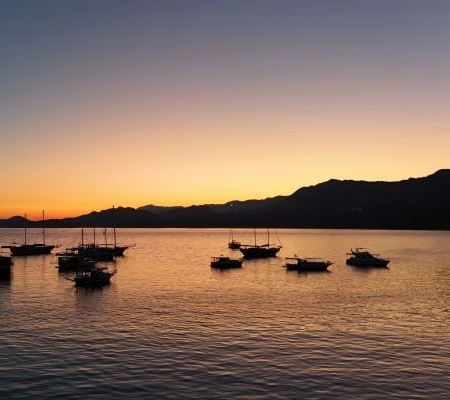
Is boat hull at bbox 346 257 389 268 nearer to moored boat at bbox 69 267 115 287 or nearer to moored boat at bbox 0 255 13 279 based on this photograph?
moored boat at bbox 69 267 115 287

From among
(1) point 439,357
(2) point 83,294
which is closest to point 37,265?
(2) point 83,294

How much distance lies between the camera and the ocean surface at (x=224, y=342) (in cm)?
4047

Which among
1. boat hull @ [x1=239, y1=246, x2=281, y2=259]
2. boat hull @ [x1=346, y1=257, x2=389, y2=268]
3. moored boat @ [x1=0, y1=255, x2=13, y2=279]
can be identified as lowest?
boat hull @ [x1=346, y1=257, x2=389, y2=268]

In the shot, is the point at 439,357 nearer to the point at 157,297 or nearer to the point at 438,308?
the point at 438,308

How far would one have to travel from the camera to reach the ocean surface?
4047 cm

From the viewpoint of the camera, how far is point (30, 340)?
183 feet

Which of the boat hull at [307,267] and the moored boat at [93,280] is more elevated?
the moored boat at [93,280]

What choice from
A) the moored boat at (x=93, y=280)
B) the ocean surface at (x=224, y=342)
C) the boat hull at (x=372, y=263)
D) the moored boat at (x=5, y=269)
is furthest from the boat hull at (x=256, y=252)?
the moored boat at (x=5, y=269)

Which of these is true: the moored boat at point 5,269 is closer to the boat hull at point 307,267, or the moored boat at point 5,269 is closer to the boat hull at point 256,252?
the boat hull at point 307,267

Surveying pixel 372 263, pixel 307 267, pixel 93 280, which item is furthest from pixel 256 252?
pixel 93 280

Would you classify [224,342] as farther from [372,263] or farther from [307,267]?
[372,263]

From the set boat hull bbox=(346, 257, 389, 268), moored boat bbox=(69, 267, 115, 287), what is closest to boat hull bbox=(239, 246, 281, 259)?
boat hull bbox=(346, 257, 389, 268)

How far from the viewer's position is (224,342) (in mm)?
54531

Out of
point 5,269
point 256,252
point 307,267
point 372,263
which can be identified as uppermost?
point 5,269
